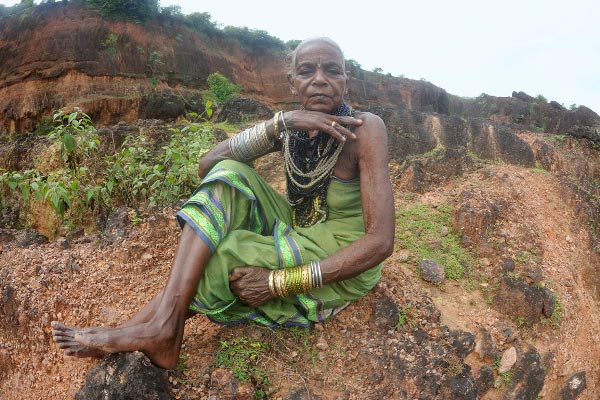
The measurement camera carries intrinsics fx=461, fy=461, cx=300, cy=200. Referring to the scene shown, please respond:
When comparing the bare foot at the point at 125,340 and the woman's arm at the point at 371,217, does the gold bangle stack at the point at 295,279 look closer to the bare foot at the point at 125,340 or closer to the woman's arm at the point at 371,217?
the woman's arm at the point at 371,217

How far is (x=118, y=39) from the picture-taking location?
810 inches

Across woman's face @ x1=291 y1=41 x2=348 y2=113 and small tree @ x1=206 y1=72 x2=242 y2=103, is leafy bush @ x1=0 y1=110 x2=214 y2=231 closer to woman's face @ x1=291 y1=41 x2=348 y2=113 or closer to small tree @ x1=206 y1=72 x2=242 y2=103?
woman's face @ x1=291 y1=41 x2=348 y2=113

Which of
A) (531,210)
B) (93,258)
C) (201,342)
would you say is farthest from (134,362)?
(531,210)

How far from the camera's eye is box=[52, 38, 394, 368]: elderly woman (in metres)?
2.11

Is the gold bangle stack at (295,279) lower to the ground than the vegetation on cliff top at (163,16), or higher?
lower

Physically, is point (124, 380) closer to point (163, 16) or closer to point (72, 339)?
point (72, 339)

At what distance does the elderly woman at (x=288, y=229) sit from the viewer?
2.11 m

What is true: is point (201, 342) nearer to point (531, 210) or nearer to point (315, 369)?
point (315, 369)

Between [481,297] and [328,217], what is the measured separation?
149 centimetres

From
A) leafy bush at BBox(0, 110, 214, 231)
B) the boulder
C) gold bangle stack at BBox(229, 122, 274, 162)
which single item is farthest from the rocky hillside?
gold bangle stack at BBox(229, 122, 274, 162)

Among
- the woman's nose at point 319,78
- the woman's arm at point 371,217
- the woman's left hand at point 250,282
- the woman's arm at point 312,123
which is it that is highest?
the woman's nose at point 319,78

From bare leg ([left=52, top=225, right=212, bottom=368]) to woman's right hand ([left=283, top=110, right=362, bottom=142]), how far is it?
80 cm

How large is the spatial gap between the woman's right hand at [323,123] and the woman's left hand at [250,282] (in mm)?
775

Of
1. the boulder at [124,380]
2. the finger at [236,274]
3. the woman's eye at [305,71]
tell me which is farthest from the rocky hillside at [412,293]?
the woman's eye at [305,71]
